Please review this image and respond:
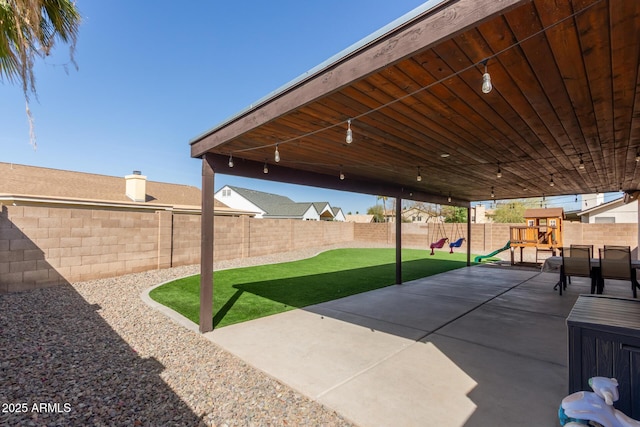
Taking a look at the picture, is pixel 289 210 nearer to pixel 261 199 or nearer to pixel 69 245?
pixel 261 199

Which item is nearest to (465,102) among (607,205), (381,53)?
(381,53)

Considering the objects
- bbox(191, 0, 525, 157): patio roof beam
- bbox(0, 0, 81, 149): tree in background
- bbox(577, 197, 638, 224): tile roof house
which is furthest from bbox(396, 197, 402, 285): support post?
bbox(577, 197, 638, 224): tile roof house

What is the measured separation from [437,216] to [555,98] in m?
30.4

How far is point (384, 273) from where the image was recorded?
31.8 feet

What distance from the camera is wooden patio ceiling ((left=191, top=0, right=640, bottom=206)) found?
194cm

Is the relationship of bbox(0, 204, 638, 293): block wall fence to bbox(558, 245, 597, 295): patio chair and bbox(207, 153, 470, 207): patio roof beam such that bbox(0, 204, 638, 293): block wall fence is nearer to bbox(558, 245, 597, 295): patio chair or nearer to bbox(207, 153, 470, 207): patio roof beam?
bbox(207, 153, 470, 207): patio roof beam

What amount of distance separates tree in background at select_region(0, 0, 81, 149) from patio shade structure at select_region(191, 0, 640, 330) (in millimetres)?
1872

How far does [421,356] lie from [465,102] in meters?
2.79

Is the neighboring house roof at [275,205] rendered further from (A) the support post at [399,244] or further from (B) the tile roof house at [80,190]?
(A) the support post at [399,244]

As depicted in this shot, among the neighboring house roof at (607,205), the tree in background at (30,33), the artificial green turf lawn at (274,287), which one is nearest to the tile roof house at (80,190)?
the artificial green turf lawn at (274,287)

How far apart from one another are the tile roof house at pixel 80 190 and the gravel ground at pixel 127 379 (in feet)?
23.6

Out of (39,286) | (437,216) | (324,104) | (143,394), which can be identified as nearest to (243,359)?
(143,394)

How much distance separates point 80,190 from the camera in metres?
12.0

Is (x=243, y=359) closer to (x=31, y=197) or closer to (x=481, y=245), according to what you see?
(x=31, y=197)
